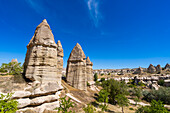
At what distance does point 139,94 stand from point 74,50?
32.5 m

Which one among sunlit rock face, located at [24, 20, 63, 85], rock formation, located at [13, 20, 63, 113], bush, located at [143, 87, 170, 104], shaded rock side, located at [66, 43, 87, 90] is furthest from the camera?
bush, located at [143, 87, 170, 104]

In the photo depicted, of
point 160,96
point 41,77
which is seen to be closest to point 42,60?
point 41,77

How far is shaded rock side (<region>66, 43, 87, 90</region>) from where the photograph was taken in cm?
2691

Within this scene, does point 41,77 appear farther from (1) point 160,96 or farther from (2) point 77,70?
(1) point 160,96

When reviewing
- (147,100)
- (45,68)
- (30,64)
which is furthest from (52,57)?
(147,100)

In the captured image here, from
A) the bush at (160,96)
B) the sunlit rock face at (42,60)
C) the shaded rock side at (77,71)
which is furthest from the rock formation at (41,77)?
the bush at (160,96)

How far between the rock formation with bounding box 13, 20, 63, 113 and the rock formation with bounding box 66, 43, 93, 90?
12306mm

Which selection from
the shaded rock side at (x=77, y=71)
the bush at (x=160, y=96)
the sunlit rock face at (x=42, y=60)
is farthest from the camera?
the bush at (x=160, y=96)

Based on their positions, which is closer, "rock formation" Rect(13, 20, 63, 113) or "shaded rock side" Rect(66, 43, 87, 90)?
"rock formation" Rect(13, 20, 63, 113)

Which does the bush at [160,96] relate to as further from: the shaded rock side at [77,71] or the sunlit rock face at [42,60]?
the sunlit rock face at [42,60]

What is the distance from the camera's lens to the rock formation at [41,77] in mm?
A: 11062

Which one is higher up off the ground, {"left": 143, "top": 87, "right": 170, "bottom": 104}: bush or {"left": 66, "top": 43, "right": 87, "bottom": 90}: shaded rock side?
{"left": 66, "top": 43, "right": 87, "bottom": 90}: shaded rock side

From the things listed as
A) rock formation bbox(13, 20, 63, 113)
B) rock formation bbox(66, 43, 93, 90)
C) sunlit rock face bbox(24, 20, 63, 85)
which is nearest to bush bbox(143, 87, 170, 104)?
rock formation bbox(66, 43, 93, 90)

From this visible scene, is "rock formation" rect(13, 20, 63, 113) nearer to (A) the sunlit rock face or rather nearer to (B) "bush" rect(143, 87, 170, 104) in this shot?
(A) the sunlit rock face
